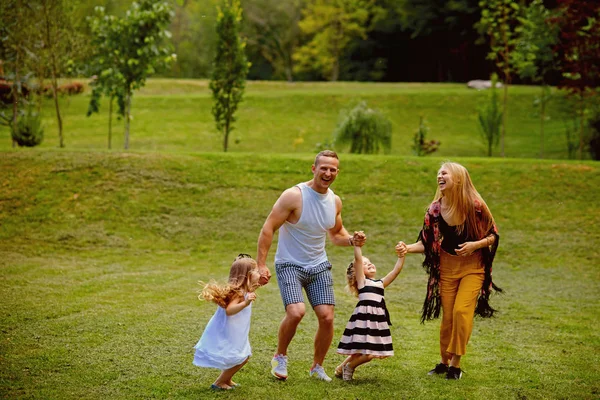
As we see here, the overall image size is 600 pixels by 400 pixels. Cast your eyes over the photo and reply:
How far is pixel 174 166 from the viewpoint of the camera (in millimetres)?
18625

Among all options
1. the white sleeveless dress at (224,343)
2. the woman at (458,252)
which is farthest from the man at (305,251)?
the woman at (458,252)

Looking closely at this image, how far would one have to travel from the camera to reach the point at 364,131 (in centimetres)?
2245

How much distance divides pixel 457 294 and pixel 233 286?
217 centimetres

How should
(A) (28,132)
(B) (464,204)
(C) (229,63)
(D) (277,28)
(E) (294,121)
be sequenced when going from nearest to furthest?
(B) (464,204) < (A) (28,132) < (C) (229,63) < (E) (294,121) < (D) (277,28)

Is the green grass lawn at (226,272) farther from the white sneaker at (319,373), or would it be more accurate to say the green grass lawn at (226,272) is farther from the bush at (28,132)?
the bush at (28,132)

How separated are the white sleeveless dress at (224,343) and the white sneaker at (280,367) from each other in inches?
21.2

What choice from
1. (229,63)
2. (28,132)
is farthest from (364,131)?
(28,132)

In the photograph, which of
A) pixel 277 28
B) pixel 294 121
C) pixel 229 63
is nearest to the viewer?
pixel 229 63

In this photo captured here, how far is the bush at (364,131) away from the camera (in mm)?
22375

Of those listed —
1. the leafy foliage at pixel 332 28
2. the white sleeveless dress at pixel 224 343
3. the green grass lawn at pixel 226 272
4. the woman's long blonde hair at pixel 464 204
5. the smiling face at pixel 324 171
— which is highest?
the leafy foliage at pixel 332 28

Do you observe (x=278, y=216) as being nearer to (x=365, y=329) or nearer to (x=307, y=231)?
(x=307, y=231)

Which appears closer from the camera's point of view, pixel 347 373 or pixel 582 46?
pixel 347 373

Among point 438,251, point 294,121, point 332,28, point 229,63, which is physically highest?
point 332,28

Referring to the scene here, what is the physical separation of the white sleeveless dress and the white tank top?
73 cm
